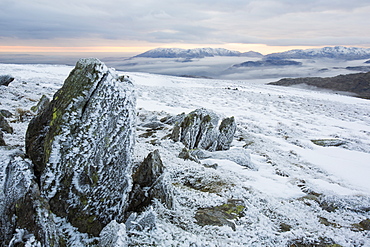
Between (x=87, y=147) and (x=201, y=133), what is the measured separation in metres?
10.1

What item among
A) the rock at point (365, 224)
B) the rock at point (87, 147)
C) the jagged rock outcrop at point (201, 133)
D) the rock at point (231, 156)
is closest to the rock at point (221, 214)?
the rock at point (87, 147)

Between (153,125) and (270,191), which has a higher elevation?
(153,125)

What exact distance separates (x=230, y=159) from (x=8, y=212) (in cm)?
996

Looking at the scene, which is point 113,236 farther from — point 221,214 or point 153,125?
point 153,125

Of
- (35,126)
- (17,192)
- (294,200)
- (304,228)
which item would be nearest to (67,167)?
(17,192)

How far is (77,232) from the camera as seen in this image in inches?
187

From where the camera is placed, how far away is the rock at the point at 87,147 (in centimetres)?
473

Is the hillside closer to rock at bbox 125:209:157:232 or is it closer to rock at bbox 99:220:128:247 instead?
rock at bbox 125:209:157:232

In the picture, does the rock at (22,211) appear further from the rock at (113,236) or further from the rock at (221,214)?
the rock at (221,214)

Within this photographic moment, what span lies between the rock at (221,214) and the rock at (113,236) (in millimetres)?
2224

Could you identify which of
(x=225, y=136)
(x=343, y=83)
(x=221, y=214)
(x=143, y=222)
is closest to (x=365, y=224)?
(x=221, y=214)

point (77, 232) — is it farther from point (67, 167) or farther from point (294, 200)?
point (294, 200)

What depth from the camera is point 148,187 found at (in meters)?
6.27

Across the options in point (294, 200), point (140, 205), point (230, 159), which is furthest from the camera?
point (230, 159)
